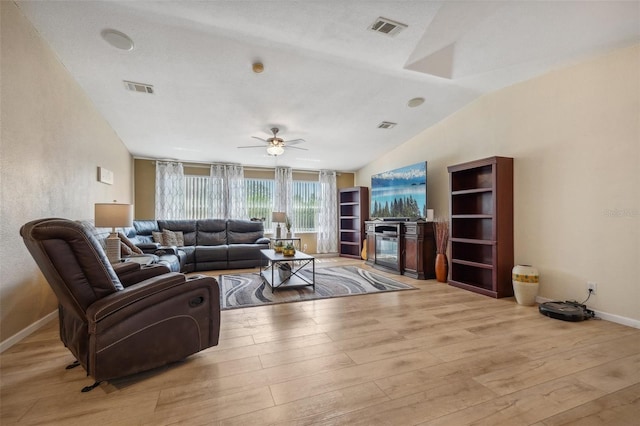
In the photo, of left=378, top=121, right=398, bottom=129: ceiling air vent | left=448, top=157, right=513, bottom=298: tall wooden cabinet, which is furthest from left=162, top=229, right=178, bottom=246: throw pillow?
left=448, top=157, right=513, bottom=298: tall wooden cabinet

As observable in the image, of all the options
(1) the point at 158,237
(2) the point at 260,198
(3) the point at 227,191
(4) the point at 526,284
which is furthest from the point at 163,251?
(4) the point at 526,284

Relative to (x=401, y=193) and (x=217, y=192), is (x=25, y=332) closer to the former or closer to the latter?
(x=217, y=192)

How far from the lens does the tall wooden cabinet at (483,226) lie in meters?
3.59

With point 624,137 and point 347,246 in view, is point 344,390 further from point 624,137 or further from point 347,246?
point 347,246

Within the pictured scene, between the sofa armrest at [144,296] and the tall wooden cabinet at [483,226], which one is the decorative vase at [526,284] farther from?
the sofa armrest at [144,296]

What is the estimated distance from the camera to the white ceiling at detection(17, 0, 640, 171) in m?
2.38

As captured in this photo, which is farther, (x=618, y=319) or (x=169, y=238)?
(x=169, y=238)

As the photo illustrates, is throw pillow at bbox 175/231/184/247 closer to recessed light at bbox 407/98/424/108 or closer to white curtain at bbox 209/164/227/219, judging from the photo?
white curtain at bbox 209/164/227/219

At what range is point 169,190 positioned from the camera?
6258 mm

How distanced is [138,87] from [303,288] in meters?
3.42

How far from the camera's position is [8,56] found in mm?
2105

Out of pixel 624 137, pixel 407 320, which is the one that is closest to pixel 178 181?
pixel 407 320

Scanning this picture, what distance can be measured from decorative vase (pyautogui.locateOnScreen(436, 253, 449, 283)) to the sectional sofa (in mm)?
2928

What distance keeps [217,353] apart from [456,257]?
11.9 feet
